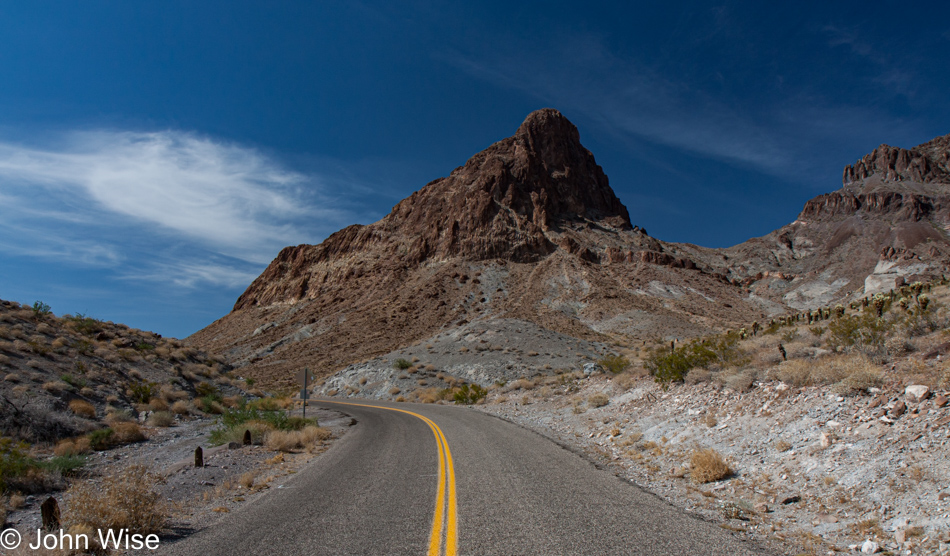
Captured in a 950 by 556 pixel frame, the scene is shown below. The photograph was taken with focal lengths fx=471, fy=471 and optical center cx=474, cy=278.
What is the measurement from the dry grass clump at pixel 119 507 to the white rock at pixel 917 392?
11.0 meters

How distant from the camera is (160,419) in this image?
17359 mm

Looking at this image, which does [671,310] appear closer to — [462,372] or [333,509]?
[462,372]

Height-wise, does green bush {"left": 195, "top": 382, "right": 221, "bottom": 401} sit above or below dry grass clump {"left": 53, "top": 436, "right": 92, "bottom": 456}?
above

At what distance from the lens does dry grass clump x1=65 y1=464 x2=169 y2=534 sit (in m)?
6.03

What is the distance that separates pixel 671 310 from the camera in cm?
6850

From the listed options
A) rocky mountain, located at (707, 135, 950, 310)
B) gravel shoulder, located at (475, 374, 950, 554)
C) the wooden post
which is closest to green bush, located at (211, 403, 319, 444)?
the wooden post

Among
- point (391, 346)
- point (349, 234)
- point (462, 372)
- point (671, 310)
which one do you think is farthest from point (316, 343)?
point (671, 310)

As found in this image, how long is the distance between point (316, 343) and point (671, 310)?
5070 cm

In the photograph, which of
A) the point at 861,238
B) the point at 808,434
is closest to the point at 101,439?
the point at 808,434

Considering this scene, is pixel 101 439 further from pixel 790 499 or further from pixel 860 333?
pixel 860 333

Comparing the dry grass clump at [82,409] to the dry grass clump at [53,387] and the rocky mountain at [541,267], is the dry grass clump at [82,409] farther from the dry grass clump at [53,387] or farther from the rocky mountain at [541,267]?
the rocky mountain at [541,267]

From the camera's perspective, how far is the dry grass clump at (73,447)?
464 inches

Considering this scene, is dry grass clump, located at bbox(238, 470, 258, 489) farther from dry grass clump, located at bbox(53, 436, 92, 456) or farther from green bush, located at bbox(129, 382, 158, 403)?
green bush, located at bbox(129, 382, 158, 403)

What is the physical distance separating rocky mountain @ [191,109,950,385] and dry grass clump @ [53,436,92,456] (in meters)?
39.3
